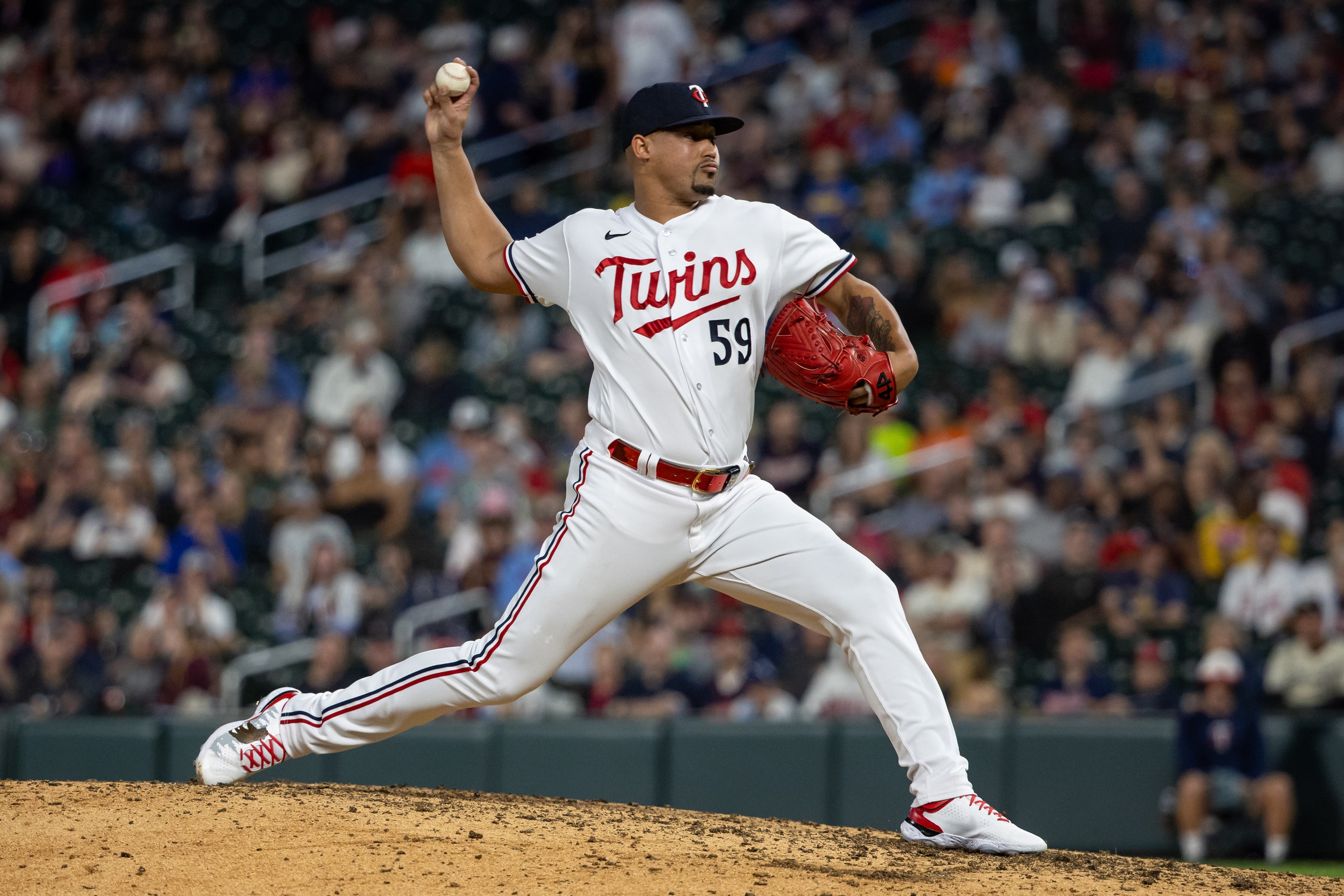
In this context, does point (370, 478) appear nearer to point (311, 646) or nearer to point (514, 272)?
point (311, 646)

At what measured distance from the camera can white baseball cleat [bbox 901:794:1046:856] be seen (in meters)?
3.96

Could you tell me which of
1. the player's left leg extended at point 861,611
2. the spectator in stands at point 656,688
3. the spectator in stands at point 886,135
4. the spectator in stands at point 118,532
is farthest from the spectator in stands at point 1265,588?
the spectator in stands at point 118,532

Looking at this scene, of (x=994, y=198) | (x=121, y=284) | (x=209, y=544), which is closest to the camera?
(x=209, y=544)

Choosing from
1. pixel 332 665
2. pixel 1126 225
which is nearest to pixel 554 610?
pixel 332 665

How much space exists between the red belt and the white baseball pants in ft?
0.06

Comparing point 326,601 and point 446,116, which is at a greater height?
point 446,116

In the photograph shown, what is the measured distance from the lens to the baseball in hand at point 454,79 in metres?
3.98

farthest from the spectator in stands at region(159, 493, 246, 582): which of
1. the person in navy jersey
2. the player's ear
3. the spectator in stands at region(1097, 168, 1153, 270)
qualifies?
the player's ear

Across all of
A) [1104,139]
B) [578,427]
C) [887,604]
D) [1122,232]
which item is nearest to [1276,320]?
[1122,232]

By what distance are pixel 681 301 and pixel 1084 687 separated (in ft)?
16.4

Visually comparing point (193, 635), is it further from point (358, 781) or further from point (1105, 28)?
point (1105, 28)

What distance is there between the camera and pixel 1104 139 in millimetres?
11070

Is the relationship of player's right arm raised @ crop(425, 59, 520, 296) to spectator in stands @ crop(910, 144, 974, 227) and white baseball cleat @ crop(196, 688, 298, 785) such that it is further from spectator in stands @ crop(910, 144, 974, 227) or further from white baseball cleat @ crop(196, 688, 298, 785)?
spectator in stands @ crop(910, 144, 974, 227)

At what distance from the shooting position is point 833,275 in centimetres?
399
